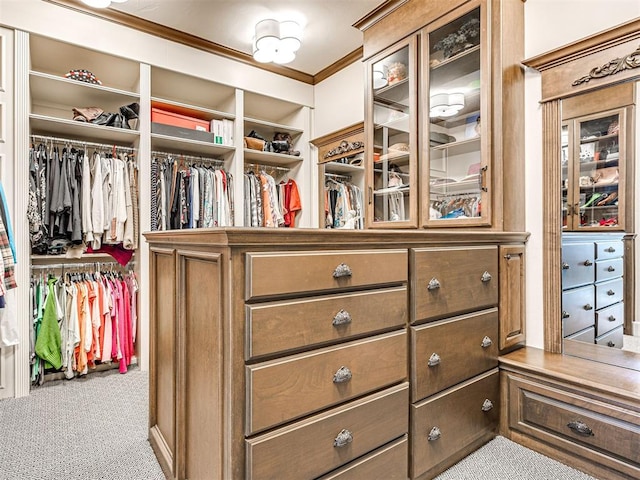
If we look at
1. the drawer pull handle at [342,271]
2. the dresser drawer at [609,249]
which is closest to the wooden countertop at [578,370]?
the dresser drawer at [609,249]

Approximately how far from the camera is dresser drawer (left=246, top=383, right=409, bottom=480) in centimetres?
102

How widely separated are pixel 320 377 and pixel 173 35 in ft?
10.2

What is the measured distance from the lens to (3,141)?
232cm

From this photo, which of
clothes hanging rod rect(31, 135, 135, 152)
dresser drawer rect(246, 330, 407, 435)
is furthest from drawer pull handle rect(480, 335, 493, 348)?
clothes hanging rod rect(31, 135, 135, 152)

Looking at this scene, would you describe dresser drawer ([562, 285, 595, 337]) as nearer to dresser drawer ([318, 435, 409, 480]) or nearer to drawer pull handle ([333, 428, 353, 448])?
dresser drawer ([318, 435, 409, 480])

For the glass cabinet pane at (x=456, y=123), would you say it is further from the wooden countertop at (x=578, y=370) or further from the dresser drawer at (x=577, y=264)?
the wooden countertop at (x=578, y=370)

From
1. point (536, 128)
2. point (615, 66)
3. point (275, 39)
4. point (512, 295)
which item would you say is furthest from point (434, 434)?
point (275, 39)

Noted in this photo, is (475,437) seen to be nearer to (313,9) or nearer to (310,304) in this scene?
(310,304)

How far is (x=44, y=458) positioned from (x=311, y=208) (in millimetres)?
2862

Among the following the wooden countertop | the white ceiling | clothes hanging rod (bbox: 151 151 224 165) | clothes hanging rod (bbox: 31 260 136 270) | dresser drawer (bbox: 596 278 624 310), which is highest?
the white ceiling

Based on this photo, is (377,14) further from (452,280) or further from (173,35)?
(452,280)

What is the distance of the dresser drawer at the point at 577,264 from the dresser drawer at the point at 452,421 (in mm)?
672

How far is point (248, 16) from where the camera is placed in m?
2.83

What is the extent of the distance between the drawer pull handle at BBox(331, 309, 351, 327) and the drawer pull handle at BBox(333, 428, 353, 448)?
0.36m
